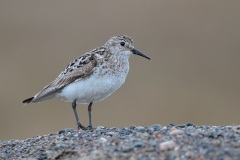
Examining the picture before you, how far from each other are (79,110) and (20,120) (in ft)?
7.04

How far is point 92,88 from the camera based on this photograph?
48.0 feet

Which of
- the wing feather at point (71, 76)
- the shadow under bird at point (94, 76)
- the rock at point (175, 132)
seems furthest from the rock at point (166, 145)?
the wing feather at point (71, 76)

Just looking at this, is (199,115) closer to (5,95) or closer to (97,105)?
(97,105)

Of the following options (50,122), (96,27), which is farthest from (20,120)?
(96,27)

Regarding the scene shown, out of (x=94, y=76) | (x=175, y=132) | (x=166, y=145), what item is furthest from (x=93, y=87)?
(x=166, y=145)

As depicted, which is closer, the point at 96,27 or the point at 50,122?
the point at 50,122

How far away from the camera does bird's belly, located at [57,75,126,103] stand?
14.6m

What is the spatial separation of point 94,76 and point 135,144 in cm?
349

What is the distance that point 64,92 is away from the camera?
49.6ft

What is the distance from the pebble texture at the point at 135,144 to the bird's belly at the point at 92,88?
110 cm

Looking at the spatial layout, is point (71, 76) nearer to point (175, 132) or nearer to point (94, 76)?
point (94, 76)

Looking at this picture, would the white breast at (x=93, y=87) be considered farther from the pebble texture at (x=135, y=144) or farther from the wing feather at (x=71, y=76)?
the pebble texture at (x=135, y=144)

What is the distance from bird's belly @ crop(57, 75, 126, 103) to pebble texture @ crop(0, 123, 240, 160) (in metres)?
1.10

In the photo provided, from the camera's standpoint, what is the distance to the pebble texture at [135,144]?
10.9 metres
